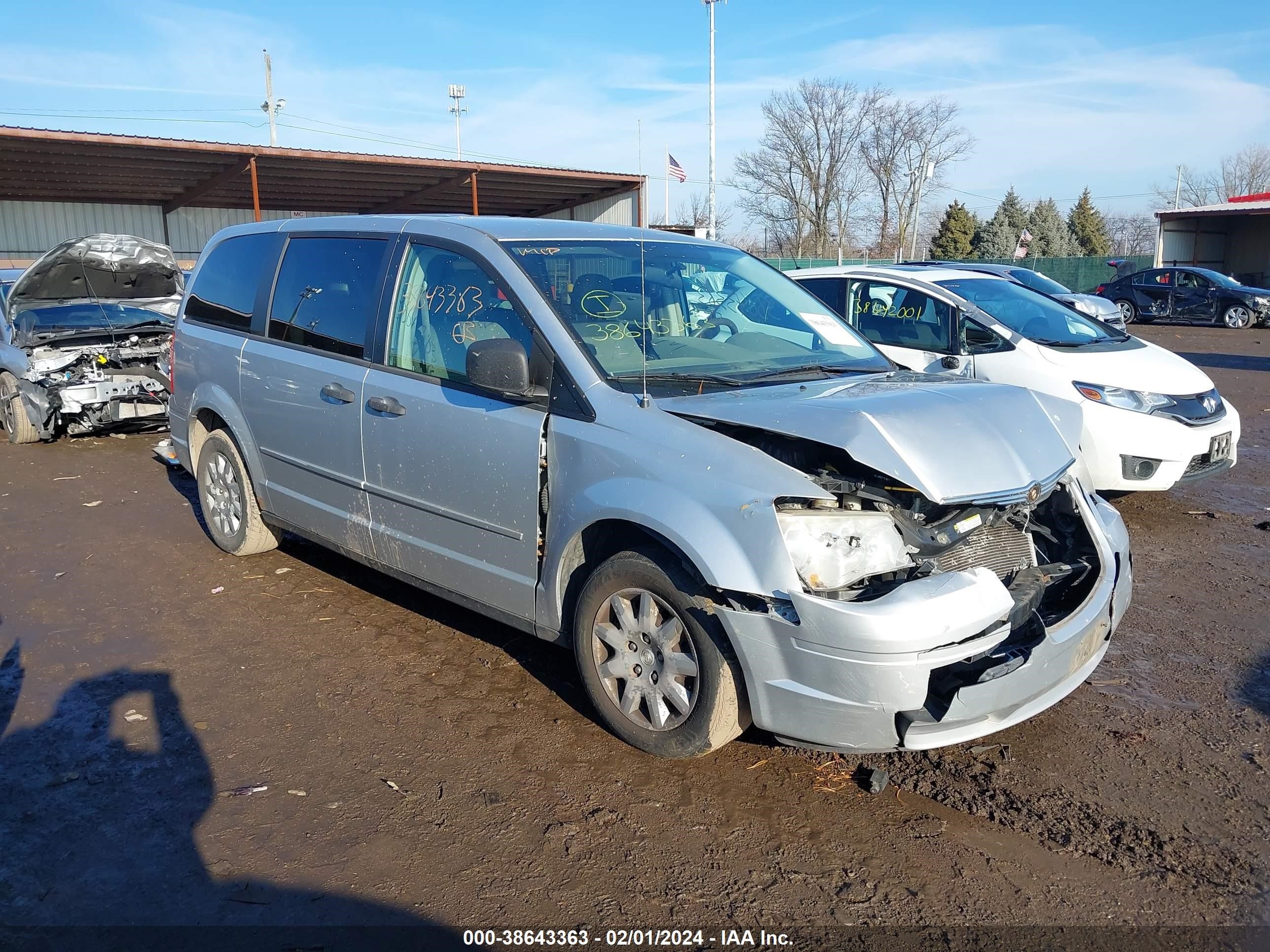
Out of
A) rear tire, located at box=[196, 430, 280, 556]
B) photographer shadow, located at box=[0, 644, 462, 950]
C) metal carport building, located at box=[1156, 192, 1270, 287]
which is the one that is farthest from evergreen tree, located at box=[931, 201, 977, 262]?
photographer shadow, located at box=[0, 644, 462, 950]

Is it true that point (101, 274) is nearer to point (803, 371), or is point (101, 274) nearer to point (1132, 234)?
point (803, 371)

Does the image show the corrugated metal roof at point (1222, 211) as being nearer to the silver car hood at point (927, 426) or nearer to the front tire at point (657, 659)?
the silver car hood at point (927, 426)

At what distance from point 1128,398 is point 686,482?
4655 millimetres

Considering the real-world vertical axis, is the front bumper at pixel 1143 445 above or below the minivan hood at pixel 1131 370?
below

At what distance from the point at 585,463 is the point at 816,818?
1.47m

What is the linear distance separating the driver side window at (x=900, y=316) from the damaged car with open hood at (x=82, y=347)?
270 inches

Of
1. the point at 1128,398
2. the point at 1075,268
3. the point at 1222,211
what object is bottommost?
the point at 1128,398

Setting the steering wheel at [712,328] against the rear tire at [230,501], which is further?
the rear tire at [230,501]

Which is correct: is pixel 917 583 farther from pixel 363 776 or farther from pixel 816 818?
pixel 363 776

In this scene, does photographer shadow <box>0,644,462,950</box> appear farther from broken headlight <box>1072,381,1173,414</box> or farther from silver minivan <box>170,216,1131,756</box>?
broken headlight <box>1072,381,1173,414</box>

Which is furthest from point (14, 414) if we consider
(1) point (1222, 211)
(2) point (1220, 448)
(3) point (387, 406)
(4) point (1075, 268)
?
(4) point (1075, 268)

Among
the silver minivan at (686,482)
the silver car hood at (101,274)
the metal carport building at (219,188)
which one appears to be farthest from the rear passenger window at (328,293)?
the metal carport building at (219,188)

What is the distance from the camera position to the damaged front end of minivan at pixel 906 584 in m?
2.99

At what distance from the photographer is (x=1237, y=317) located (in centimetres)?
2433
